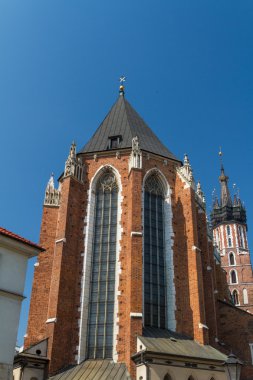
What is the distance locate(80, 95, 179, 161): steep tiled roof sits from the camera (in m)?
29.2

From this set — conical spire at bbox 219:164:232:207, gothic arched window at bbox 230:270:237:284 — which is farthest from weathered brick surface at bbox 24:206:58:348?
conical spire at bbox 219:164:232:207

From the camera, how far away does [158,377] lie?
757 inches

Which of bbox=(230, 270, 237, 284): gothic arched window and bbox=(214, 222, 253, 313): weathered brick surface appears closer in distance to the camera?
bbox=(214, 222, 253, 313): weathered brick surface

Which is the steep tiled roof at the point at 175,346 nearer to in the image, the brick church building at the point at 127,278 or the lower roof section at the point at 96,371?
the brick church building at the point at 127,278

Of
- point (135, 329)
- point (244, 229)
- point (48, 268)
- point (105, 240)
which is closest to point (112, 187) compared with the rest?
point (105, 240)

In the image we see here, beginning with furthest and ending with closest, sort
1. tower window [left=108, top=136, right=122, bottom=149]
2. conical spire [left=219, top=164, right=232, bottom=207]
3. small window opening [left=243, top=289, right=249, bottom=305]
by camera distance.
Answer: conical spire [left=219, top=164, right=232, bottom=207], small window opening [left=243, top=289, right=249, bottom=305], tower window [left=108, top=136, right=122, bottom=149]

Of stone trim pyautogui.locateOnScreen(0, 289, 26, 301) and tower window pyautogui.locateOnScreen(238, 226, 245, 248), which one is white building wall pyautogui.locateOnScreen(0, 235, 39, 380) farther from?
tower window pyautogui.locateOnScreen(238, 226, 245, 248)

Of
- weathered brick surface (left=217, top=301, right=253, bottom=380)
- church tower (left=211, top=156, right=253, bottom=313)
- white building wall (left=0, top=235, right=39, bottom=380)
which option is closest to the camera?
white building wall (left=0, top=235, right=39, bottom=380)

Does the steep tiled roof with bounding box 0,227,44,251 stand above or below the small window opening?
below

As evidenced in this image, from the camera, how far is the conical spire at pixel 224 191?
7425 cm

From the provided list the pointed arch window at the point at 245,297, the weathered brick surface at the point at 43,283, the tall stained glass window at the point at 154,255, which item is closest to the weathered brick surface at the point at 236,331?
the tall stained glass window at the point at 154,255

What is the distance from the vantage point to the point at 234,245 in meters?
69.4

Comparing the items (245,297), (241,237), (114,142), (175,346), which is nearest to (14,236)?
(175,346)

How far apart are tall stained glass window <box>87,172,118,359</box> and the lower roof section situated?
71cm
